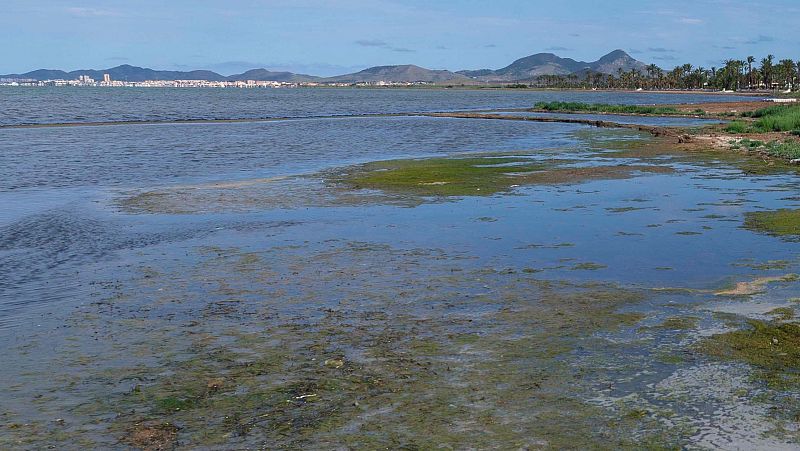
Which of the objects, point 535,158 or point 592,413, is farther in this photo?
point 535,158

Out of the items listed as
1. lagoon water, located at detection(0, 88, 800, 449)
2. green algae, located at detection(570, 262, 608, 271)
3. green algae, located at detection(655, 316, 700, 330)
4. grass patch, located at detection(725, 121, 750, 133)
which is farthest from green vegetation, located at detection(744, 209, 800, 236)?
grass patch, located at detection(725, 121, 750, 133)

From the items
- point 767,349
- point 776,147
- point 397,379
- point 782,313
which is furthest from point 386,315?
point 776,147

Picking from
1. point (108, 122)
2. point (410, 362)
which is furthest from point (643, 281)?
point (108, 122)

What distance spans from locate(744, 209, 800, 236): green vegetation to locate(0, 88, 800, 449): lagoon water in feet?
1.81

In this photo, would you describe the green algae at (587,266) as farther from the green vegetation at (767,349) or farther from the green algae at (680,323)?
the green vegetation at (767,349)

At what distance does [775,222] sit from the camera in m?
20.6

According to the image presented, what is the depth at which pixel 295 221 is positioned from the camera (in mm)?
22438

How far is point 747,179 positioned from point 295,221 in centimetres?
1835

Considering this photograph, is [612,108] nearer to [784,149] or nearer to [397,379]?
[784,149]

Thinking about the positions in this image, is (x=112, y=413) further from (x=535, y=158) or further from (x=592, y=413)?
(x=535, y=158)

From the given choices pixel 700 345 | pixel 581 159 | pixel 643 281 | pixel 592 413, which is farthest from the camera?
pixel 581 159

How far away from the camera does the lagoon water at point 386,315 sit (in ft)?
27.7

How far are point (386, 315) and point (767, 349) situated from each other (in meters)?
5.65

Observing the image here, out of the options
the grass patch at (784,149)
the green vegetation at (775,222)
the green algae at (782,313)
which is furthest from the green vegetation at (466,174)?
the green algae at (782,313)
